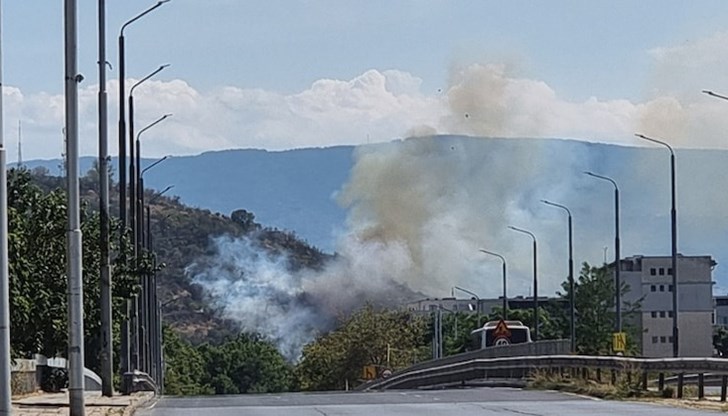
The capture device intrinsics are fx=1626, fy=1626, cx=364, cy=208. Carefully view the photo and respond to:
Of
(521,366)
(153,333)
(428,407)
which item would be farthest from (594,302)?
(428,407)

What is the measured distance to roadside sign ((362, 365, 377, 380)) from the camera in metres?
115

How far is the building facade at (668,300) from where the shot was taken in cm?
12762

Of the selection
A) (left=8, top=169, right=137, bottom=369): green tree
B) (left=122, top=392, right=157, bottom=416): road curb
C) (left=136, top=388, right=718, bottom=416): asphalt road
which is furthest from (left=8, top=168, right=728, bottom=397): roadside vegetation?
(left=122, top=392, right=157, bottom=416): road curb

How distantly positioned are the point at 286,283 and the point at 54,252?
430 ft

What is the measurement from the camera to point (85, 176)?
461 feet

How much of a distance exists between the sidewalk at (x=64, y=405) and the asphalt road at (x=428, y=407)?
484mm

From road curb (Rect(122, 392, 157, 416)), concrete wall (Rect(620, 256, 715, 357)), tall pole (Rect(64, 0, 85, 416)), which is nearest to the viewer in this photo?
tall pole (Rect(64, 0, 85, 416))

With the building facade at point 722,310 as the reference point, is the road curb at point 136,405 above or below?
above

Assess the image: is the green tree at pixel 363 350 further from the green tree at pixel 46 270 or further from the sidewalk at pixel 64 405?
the sidewalk at pixel 64 405

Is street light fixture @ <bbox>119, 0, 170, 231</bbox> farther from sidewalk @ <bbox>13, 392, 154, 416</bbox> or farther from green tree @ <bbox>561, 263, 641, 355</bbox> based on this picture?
green tree @ <bbox>561, 263, 641, 355</bbox>

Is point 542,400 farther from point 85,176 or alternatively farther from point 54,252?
point 85,176

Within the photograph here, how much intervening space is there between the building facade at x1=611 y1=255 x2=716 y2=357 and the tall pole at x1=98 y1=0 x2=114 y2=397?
83200mm

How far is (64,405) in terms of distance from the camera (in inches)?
1267

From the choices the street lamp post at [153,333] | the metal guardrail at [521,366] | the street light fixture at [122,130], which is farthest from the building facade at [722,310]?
the street light fixture at [122,130]
